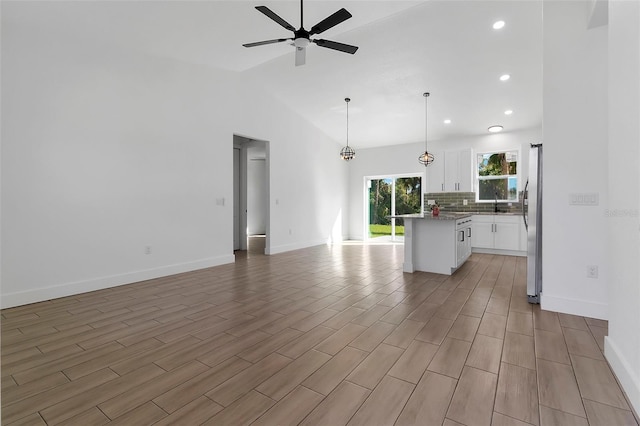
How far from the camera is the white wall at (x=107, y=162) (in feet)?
10.5

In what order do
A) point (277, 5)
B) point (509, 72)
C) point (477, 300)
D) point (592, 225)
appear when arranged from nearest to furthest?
1. point (592, 225)
2. point (477, 300)
3. point (277, 5)
4. point (509, 72)

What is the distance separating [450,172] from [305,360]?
671 cm

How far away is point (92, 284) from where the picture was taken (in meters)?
3.74

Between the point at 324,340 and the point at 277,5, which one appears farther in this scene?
the point at 277,5

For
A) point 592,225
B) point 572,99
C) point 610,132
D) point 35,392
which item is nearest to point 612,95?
point 610,132

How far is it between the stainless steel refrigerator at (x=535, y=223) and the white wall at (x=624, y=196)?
4.00 ft

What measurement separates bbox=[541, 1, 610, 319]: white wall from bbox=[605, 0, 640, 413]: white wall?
3.02 feet

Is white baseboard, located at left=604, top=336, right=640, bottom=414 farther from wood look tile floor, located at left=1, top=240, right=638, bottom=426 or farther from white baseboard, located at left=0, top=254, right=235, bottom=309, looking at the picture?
white baseboard, located at left=0, top=254, right=235, bottom=309

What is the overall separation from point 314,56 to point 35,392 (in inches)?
204

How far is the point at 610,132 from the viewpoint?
1967mm

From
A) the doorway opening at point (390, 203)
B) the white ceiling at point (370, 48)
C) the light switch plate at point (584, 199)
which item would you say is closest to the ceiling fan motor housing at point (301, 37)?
the white ceiling at point (370, 48)

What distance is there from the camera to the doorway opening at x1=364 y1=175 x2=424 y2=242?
8422mm

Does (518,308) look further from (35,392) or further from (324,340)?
(35,392)

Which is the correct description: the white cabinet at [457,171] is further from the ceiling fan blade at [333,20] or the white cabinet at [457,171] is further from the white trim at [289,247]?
the ceiling fan blade at [333,20]
